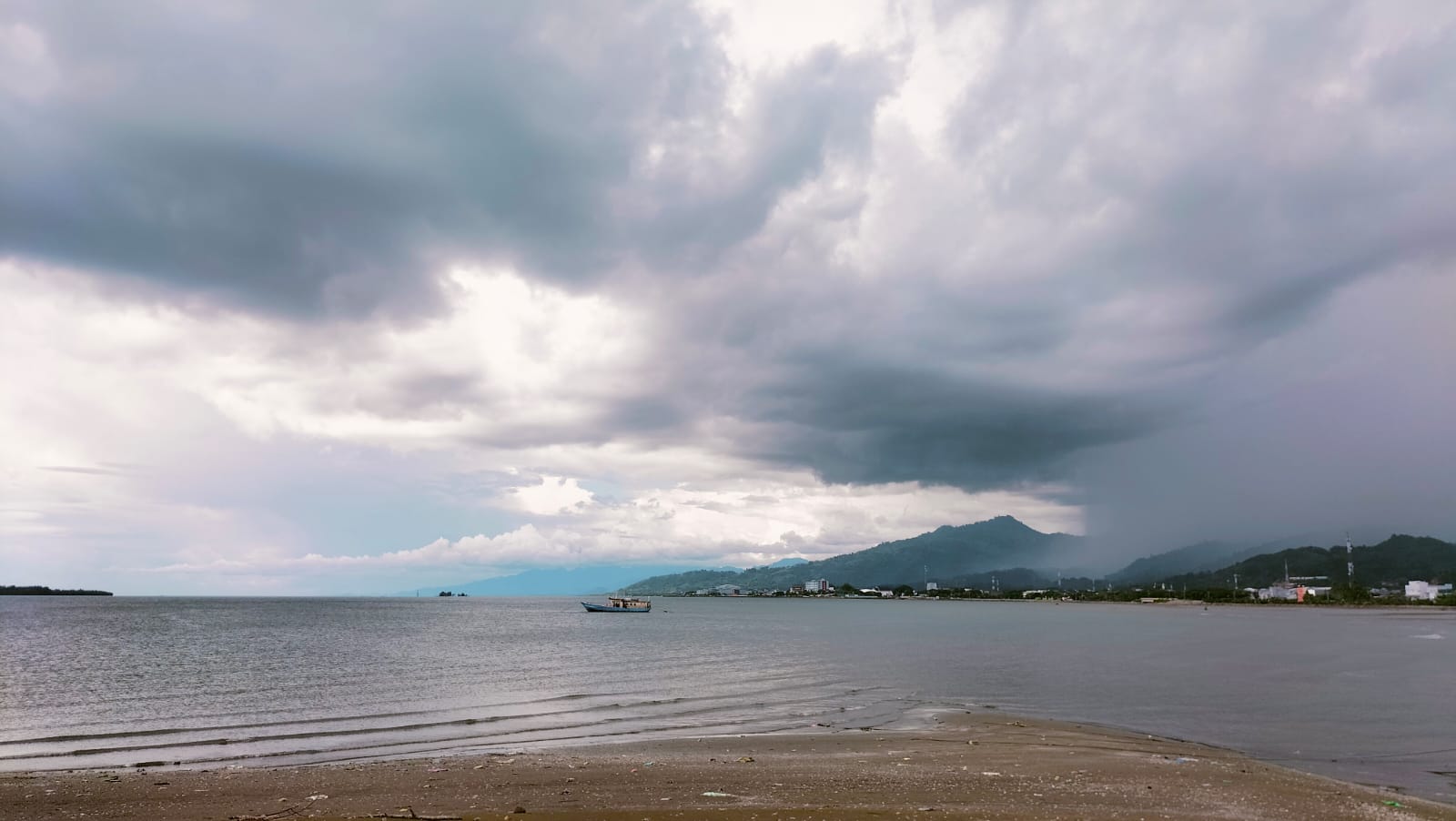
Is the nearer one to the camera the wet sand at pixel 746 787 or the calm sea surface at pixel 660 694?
the wet sand at pixel 746 787

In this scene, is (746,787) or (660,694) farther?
(660,694)

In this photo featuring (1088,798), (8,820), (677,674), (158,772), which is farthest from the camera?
(677,674)

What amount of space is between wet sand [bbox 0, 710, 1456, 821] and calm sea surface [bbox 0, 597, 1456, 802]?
4529 millimetres

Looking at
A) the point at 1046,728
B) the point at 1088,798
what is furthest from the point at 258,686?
the point at 1088,798

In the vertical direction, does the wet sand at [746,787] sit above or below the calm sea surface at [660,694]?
above

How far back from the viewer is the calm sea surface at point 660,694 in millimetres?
32312

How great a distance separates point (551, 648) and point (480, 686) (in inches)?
1574

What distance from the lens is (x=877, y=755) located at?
2773 centimetres

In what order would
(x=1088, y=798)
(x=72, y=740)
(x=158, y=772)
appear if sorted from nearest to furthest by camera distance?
→ (x=1088, y=798), (x=158, y=772), (x=72, y=740)

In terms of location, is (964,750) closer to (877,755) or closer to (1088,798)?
(877,755)

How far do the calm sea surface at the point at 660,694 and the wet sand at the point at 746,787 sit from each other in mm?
4529

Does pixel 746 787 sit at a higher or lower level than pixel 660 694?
higher

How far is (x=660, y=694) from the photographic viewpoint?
48281 millimetres

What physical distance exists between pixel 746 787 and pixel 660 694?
1114 inches
